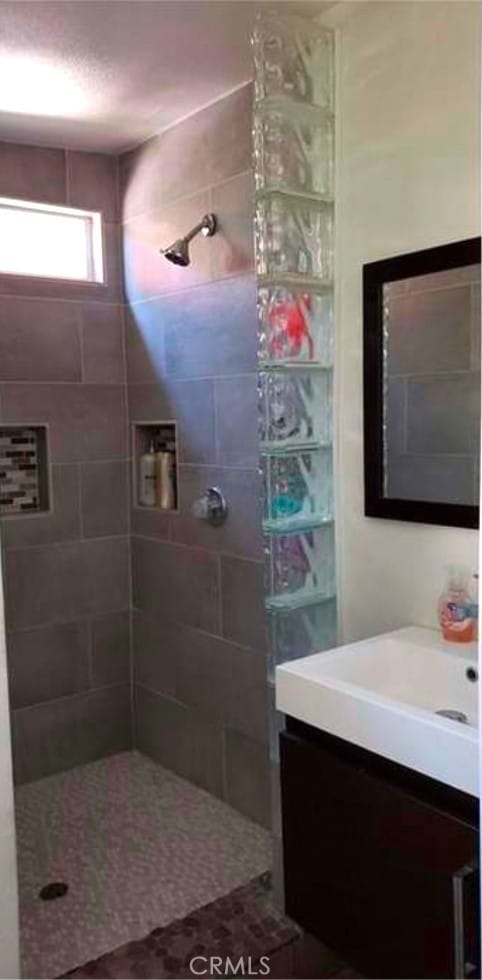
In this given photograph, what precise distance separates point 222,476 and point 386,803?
4.37ft

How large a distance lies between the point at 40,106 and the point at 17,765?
241cm

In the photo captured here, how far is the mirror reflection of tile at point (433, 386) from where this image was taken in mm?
1777

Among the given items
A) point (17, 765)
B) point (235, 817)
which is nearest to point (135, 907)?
point (235, 817)

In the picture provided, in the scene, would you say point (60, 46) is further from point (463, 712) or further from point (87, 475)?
point (463, 712)

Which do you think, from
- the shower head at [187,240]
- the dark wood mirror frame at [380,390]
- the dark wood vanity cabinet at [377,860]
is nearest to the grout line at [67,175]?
the shower head at [187,240]

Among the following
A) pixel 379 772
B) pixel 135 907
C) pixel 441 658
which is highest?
pixel 441 658

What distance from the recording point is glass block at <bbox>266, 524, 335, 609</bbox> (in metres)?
2.13

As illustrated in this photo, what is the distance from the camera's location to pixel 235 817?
2.63m

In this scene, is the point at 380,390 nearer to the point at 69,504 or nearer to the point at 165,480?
the point at 165,480

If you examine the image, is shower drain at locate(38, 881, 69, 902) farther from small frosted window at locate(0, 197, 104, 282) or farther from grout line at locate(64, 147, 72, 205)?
grout line at locate(64, 147, 72, 205)

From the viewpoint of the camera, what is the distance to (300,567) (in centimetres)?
215

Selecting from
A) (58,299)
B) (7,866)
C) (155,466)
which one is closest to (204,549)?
(155,466)

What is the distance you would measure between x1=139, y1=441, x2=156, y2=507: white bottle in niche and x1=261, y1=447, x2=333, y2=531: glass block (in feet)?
3.21

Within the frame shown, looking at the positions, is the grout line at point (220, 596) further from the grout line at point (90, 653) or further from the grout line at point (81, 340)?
the grout line at point (81, 340)
